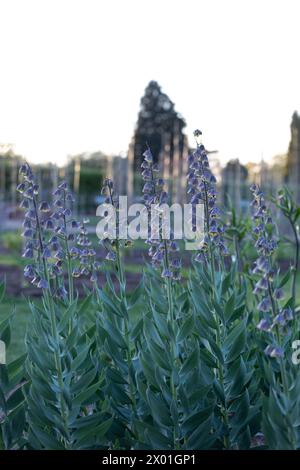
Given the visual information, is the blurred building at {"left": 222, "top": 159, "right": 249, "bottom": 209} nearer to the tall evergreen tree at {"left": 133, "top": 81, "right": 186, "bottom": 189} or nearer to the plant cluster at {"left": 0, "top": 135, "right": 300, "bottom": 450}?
the plant cluster at {"left": 0, "top": 135, "right": 300, "bottom": 450}

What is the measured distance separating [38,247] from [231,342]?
0.87m

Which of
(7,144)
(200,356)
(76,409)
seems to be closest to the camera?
(76,409)

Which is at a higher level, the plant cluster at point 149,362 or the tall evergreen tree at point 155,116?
the tall evergreen tree at point 155,116

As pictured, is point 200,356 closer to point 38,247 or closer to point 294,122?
point 38,247

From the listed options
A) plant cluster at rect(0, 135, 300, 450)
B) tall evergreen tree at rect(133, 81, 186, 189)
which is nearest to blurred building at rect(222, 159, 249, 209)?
plant cluster at rect(0, 135, 300, 450)

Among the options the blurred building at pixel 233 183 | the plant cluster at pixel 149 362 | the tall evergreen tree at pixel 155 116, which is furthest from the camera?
Answer: the tall evergreen tree at pixel 155 116

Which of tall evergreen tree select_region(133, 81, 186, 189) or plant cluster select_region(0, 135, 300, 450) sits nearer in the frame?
plant cluster select_region(0, 135, 300, 450)

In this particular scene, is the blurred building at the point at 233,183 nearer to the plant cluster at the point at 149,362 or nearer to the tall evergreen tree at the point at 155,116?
the plant cluster at the point at 149,362

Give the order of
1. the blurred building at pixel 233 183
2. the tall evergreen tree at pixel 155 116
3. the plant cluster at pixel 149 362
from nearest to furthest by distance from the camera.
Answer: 1. the plant cluster at pixel 149 362
2. the blurred building at pixel 233 183
3. the tall evergreen tree at pixel 155 116

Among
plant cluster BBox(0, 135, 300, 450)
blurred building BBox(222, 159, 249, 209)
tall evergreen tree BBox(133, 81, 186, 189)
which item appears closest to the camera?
plant cluster BBox(0, 135, 300, 450)

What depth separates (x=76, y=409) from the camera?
8.05ft

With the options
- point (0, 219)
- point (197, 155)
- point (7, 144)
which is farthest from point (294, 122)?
point (197, 155)

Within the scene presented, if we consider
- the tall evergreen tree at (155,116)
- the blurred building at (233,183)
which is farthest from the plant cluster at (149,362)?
the tall evergreen tree at (155,116)

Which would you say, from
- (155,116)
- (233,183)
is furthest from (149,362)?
(155,116)
